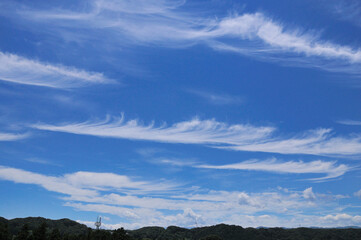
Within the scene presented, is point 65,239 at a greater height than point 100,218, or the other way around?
point 100,218

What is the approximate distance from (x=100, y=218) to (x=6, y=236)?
76.6m

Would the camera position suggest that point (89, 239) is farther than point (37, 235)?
Yes

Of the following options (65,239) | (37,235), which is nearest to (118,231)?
(65,239)

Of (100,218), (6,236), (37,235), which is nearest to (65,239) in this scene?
(37,235)

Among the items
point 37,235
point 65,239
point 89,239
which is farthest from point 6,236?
point 89,239

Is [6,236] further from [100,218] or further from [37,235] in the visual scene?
[100,218]

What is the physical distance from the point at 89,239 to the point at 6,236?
109 ft

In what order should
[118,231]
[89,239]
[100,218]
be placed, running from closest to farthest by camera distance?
[118,231]
[89,239]
[100,218]

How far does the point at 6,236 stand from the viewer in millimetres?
121625

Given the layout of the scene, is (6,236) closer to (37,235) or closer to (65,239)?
(37,235)

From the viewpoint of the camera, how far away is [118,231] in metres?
116

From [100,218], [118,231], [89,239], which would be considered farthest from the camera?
[100,218]

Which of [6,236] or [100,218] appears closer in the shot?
[6,236]

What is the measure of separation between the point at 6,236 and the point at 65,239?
926 inches
